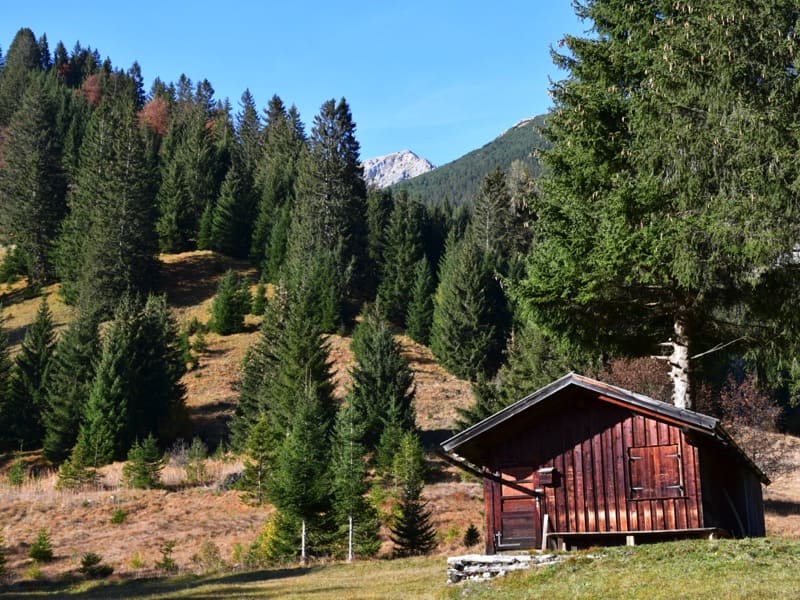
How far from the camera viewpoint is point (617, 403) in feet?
62.5

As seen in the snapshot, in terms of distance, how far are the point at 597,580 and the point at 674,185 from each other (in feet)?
30.5

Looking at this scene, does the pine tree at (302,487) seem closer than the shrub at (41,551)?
Yes

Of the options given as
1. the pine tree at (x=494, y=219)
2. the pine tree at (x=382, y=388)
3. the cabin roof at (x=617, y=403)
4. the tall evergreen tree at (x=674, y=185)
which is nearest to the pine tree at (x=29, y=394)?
the pine tree at (x=382, y=388)

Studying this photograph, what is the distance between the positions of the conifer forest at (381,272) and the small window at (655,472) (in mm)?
2376

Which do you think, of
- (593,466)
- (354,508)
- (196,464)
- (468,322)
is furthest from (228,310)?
(593,466)

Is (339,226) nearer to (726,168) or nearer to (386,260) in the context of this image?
(386,260)

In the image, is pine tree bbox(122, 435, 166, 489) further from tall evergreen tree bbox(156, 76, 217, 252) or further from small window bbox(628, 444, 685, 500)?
tall evergreen tree bbox(156, 76, 217, 252)

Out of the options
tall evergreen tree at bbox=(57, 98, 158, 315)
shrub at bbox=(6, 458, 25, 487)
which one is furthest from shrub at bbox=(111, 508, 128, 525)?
tall evergreen tree at bbox=(57, 98, 158, 315)

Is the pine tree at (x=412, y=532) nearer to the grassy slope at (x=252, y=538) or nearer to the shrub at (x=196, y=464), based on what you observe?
the grassy slope at (x=252, y=538)

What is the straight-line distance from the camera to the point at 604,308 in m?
21.4

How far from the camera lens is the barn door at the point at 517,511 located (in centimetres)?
1961

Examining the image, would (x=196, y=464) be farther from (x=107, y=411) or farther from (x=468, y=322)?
(x=468, y=322)

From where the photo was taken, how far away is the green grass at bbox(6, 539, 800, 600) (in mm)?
12820

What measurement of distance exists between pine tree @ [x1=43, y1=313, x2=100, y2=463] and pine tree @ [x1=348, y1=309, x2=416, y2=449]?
16.3 m
